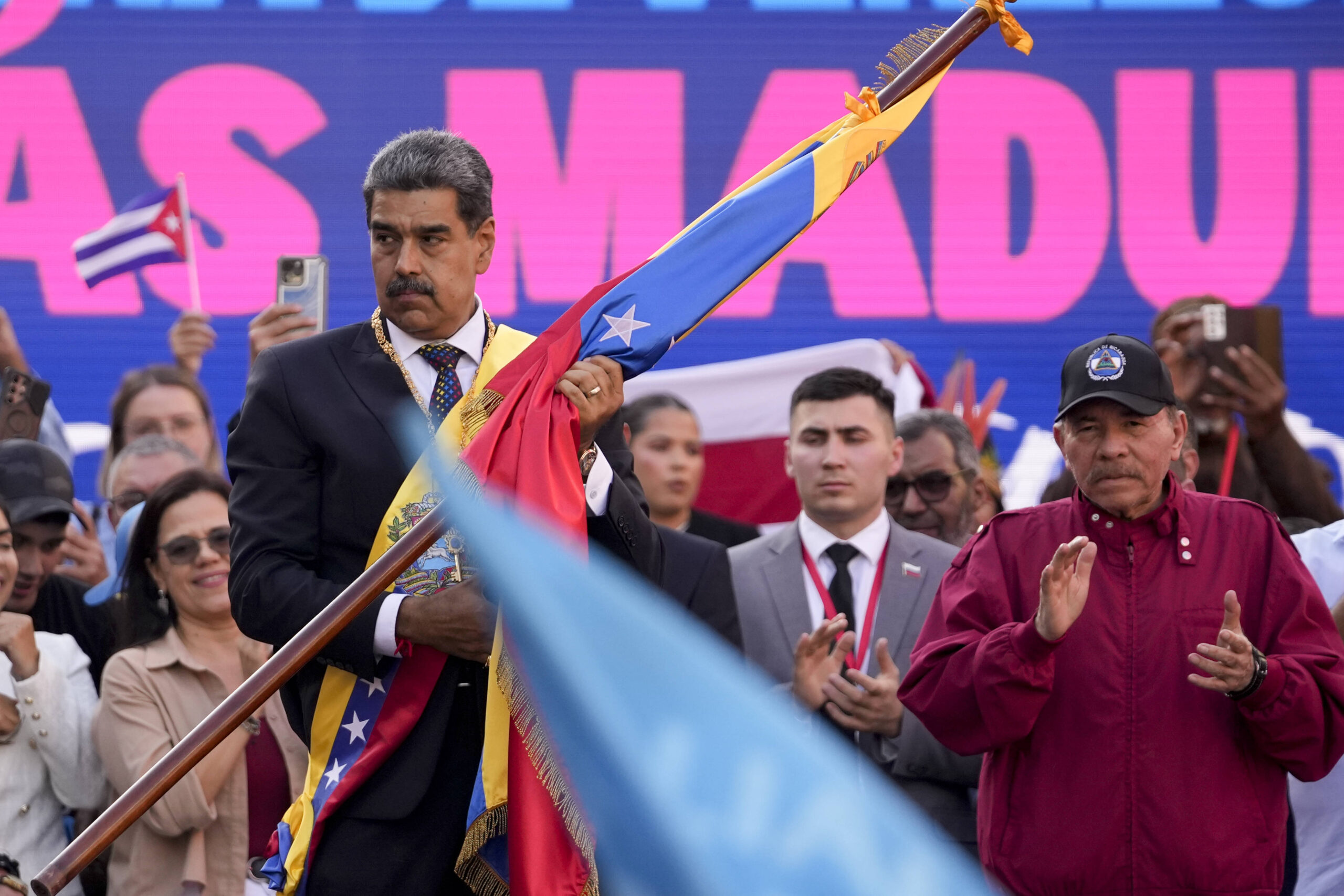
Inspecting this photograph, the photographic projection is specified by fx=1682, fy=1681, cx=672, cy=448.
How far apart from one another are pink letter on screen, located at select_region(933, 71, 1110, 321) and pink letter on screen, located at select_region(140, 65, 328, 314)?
139 inches

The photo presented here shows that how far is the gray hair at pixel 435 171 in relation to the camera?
3.06 m

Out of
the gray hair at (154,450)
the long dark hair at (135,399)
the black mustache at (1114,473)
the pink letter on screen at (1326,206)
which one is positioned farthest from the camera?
the pink letter on screen at (1326,206)

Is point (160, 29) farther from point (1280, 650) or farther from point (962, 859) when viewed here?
point (962, 859)

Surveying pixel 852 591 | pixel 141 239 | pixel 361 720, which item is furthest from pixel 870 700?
pixel 141 239

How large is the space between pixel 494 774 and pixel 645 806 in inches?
58.8

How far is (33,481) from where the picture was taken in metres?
5.01

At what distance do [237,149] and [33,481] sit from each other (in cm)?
477

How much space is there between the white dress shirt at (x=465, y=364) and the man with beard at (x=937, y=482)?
8.17 feet

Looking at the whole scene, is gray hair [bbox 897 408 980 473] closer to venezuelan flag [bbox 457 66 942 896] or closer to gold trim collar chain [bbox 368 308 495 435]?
venezuelan flag [bbox 457 66 942 896]

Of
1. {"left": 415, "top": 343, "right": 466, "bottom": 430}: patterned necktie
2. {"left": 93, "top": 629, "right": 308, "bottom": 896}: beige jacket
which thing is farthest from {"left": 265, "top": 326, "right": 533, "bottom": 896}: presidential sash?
{"left": 93, "top": 629, "right": 308, "bottom": 896}: beige jacket

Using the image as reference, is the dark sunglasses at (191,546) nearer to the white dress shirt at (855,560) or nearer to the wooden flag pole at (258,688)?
the white dress shirt at (855,560)

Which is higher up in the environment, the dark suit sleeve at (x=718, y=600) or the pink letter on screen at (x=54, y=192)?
the pink letter on screen at (x=54, y=192)

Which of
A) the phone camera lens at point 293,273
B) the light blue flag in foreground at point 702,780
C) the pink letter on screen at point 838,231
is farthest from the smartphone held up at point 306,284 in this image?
the pink letter on screen at point 838,231

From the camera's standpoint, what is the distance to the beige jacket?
4.14m
